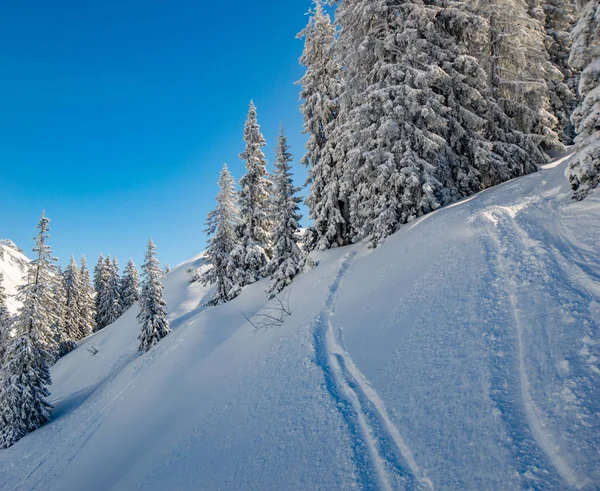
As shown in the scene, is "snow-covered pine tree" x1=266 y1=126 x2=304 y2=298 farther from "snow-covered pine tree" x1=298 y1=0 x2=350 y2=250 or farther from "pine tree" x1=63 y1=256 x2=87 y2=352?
"pine tree" x1=63 y1=256 x2=87 y2=352

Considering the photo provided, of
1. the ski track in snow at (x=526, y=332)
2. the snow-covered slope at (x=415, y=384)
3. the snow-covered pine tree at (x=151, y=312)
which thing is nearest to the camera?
the ski track in snow at (x=526, y=332)

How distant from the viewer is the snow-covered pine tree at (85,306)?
140ft

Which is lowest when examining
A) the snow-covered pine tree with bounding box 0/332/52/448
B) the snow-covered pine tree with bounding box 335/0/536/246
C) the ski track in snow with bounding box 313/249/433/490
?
the ski track in snow with bounding box 313/249/433/490

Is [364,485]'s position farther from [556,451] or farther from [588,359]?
[588,359]

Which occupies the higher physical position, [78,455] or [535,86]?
[535,86]

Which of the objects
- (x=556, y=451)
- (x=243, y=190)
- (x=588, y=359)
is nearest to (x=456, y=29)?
(x=243, y=190)

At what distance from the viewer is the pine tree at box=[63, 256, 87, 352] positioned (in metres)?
39.7

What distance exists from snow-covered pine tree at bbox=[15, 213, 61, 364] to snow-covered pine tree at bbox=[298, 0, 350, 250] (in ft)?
56.8

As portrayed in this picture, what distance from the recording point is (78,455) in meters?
9.62

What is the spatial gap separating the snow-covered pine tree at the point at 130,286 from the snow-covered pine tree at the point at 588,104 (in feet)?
157

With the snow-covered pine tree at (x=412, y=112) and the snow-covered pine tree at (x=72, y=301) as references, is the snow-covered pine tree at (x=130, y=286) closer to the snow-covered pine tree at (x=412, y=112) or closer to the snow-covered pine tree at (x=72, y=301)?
the snow-covered pine tree at (x=72, y=301)

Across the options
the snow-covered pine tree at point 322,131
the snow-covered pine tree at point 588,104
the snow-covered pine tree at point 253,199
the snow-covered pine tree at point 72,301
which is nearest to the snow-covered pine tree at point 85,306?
the snow-covered pine tree at point 72,301

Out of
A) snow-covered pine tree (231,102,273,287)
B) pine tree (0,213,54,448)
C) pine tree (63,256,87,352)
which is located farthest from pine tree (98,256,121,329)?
snow-covered pine tree (231,102,273,287)

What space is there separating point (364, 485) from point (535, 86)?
61.1 feet
